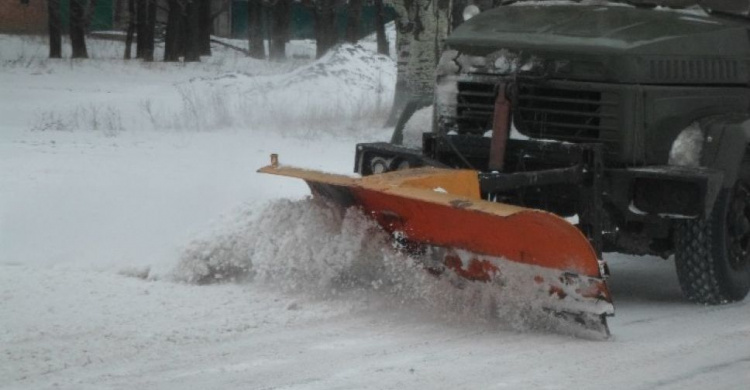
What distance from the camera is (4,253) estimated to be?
8945 millimetres

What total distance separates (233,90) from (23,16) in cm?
2906

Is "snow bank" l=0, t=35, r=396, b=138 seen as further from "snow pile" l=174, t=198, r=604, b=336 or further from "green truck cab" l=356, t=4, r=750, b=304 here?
"green truck cab" l=356, t=4, r=750, b=304

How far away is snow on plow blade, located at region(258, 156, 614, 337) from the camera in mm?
6617

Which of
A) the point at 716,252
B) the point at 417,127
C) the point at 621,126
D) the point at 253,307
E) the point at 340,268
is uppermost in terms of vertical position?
the point at 621,126

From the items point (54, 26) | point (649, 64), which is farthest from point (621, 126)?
point (54, 26)

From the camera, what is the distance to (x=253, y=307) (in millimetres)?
7391

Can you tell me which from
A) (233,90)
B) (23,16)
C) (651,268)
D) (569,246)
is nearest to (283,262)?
(569,246)

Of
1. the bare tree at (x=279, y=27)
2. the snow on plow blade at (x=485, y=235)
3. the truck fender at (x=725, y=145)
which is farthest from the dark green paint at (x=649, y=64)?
the bare tree at (x=279, y=27)

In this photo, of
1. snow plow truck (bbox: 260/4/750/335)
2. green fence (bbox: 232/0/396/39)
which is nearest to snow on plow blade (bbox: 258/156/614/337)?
snow plow truck (bbox: 260/4/750/335)

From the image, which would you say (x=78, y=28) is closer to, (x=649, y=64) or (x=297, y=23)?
(x=297, y=23)

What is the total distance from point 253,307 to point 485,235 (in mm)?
1343

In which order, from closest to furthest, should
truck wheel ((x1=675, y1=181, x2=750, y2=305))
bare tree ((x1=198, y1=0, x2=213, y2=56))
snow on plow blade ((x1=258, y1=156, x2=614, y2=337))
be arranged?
snow on plow blade ((x1=258, y1=156, x2=614, y2=337)) < truck wheel ((x1=675, y1=181, x2=750, y2=305)) < bare tree ((x1=198, y1=0, x2=213, y2=56))

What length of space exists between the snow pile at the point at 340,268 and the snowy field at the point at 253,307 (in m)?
0.01

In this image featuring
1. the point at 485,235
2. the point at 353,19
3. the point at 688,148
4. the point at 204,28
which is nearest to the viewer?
the point at 485,235
